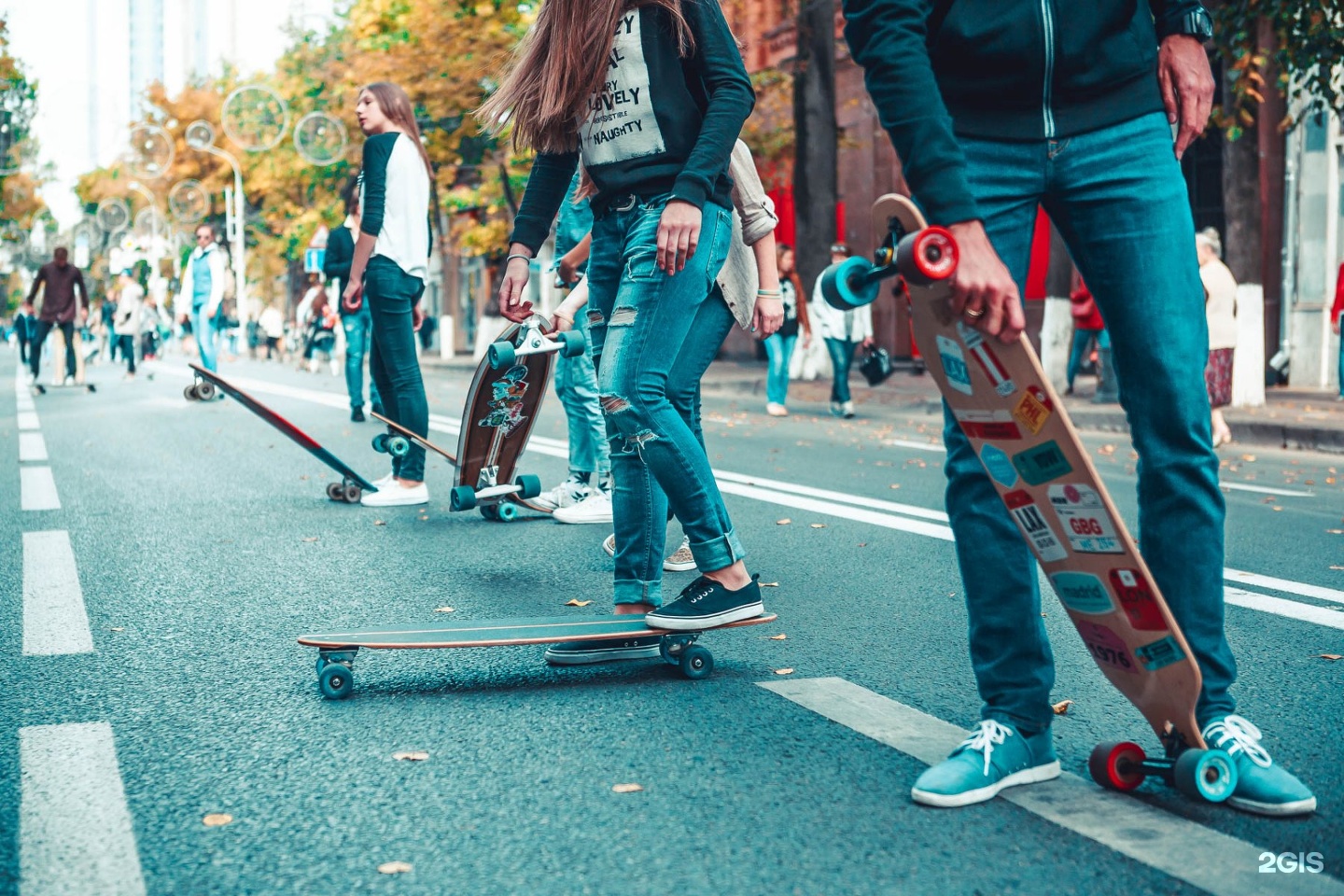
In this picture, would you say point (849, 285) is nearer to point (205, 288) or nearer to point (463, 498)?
point (463, 498)

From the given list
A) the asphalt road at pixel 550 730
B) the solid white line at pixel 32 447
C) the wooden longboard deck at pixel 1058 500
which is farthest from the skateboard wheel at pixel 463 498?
the solid white line at pixel 32 447

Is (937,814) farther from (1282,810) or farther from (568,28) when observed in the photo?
(568,28)

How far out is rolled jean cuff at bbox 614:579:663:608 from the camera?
4176mm

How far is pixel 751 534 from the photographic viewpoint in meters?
6.80

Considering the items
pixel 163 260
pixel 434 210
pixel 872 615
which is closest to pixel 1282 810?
pixel 872 615

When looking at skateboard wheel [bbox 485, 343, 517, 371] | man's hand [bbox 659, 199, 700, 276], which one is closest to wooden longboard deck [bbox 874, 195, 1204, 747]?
man's hand [bbox 659, 199, 700, 276]

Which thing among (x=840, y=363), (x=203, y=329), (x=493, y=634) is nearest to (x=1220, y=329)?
(x=840, y=363)

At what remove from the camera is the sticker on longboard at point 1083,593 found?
9.16 ft

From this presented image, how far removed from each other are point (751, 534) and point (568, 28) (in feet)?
10.1

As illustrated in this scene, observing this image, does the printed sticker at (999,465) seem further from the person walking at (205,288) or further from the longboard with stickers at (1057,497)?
the person walking at (205,288)

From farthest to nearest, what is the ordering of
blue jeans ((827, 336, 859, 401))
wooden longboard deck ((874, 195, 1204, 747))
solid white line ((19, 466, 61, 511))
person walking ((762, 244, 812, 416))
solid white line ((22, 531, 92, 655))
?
person walking ((762, 244, 812, 416))
blue jeans ((827, 336, 859, 401))
solid white line ((19, 466, 61, 511))
solid white line ((22, 531, 92, 655))
wooden longboard deck ((874, 195, 1204, 747))

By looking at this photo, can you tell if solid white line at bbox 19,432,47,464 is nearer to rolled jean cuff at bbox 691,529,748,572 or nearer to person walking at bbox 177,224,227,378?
person walking at bbox 177,224,227,378

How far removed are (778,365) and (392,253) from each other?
30.4ft

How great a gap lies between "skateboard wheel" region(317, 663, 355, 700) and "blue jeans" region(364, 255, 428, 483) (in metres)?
4.10
